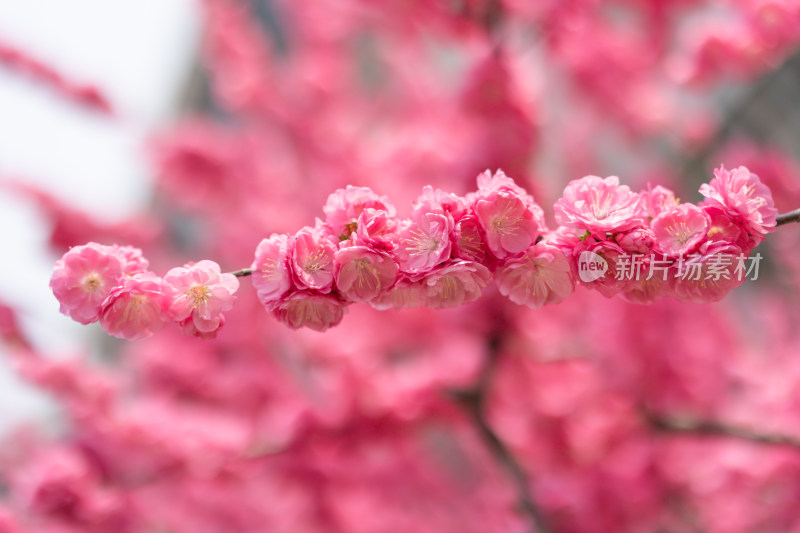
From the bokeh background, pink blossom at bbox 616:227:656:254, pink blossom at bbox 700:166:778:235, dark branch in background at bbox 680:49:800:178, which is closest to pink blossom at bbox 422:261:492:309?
pink blossom at bbox 616:227:656:254

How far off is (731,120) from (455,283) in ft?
8.42

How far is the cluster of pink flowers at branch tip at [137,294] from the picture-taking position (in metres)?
0.63

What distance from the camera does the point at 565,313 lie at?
2242mm

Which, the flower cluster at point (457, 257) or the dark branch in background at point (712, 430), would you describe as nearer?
the flower cluster at point (457, 257)

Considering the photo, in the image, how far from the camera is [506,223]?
61 cm

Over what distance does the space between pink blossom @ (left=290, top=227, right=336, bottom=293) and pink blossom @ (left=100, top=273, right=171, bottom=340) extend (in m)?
0.15

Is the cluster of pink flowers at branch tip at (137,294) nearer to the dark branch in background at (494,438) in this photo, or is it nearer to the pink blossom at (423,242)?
the pink blossom at (423,242)

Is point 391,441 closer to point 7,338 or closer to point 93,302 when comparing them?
point 7,338

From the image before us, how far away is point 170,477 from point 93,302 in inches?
39.1

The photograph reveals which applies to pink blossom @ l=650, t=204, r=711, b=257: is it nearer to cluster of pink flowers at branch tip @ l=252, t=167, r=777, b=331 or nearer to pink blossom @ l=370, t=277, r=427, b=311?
cluster of pink flowers at branch tip @ l=252, t=167, r=777, b=331

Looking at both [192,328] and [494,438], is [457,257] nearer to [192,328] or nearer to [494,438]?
[192,328]

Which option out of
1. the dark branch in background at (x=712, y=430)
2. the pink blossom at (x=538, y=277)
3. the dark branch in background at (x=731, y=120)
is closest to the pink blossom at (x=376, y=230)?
the pink blossom at (x=538, y=277)

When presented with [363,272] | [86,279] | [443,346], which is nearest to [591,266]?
[363,272]

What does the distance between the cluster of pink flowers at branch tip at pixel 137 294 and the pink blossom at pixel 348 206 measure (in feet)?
0.41
